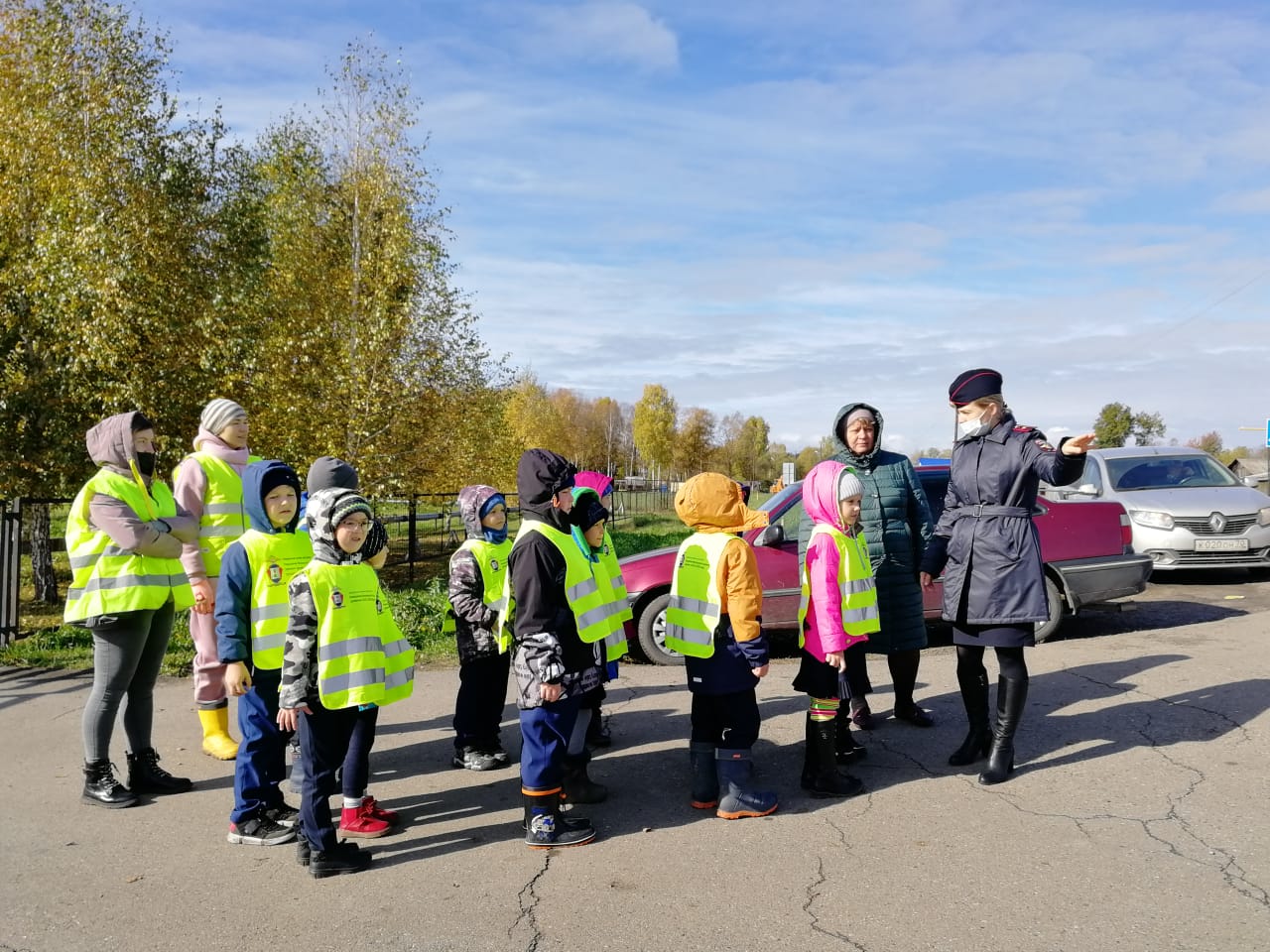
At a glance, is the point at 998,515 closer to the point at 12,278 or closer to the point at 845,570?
the point at 845,570

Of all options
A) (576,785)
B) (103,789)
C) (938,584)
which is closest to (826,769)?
(576,785)

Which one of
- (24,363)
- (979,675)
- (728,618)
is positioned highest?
(24,363)

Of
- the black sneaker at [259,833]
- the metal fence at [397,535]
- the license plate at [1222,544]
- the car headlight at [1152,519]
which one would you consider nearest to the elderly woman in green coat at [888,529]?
the metal fence at [397,535]

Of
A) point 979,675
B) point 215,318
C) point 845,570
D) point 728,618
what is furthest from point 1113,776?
point 215,318

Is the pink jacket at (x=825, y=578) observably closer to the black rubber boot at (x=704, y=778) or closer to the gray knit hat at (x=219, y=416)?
the black rubber boot at (x=704, y=778)

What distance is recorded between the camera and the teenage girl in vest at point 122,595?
14.4 feet

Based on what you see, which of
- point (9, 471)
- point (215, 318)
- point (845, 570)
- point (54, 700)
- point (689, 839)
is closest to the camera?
point (689, 839)

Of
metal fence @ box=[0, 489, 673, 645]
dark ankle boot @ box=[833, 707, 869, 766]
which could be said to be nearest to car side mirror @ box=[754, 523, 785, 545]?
metal fence @ box=[0, 489, 673, 645]

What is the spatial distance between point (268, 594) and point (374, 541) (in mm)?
603

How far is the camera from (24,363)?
1298 centimetres

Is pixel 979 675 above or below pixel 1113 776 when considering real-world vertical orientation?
above

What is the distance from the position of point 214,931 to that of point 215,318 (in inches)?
486

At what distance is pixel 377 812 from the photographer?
4102 millimetres

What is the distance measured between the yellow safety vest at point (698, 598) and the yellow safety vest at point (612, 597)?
0.86ft
